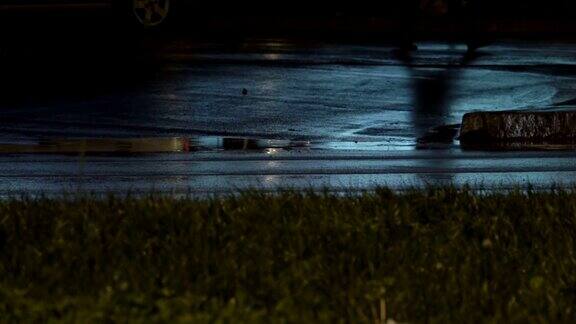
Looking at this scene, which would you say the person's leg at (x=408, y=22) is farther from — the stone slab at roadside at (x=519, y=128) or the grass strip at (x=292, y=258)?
the grass strip at (x=292, y=258)

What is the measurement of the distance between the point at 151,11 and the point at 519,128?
8.87m

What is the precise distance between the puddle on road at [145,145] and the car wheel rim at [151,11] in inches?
323

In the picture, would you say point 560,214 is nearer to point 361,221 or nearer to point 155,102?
point 361,221

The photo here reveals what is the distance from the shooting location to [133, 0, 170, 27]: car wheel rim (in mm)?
20656

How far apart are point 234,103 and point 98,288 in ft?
29.9

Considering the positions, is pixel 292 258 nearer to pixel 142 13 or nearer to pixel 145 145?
pixel 145 145

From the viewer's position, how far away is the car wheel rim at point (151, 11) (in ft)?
67.8

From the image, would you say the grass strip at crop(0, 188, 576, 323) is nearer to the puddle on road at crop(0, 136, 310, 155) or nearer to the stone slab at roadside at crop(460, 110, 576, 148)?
the puddle on road at crop(0, 136, 310, 155)

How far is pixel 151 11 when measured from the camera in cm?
2083

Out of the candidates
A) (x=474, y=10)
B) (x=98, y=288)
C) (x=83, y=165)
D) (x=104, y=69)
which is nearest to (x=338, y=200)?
(x=98, y=288)

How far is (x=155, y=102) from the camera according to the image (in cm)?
1482

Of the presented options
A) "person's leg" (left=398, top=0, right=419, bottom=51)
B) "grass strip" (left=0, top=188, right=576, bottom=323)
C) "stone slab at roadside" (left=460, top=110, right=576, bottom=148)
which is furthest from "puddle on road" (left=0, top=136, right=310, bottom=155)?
"person's leg" (left=398, top=0, right=419, bottom=51)

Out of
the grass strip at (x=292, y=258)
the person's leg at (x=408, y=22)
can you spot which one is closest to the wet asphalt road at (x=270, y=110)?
the person's leg at (x=408, y=22)

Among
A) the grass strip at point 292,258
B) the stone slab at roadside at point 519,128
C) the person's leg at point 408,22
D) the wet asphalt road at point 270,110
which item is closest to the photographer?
the grass strip at point 292,258
